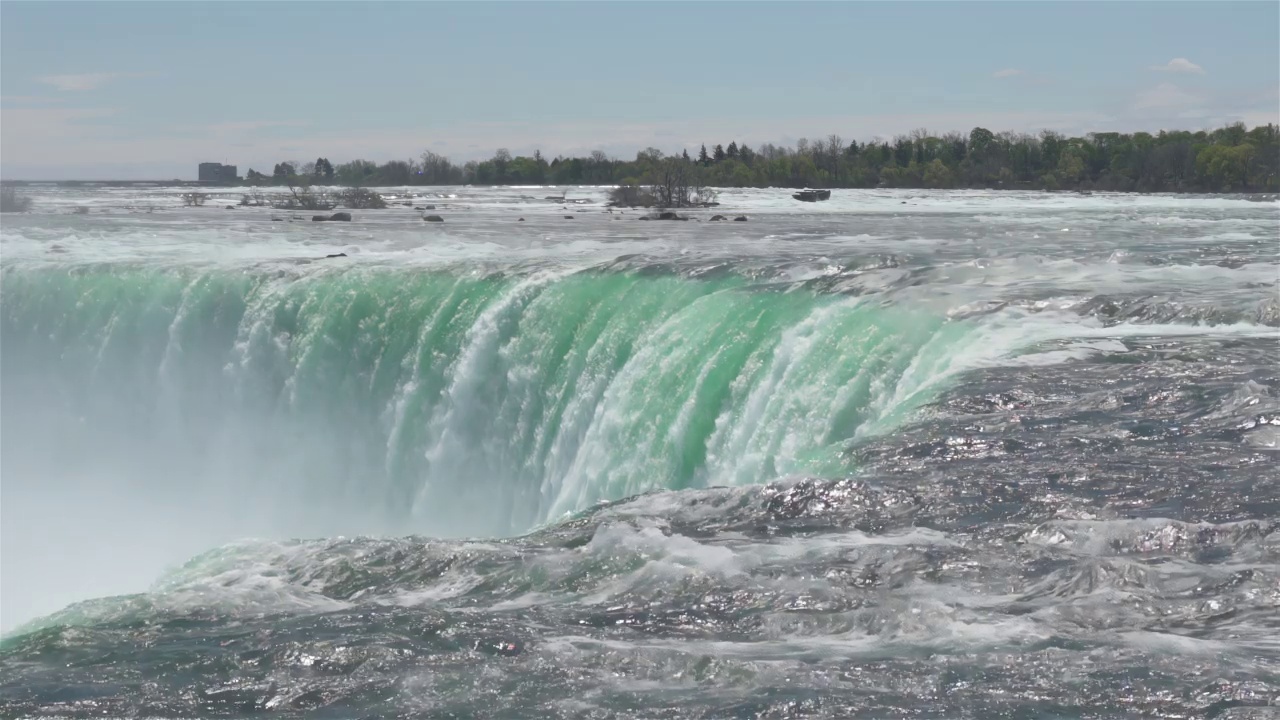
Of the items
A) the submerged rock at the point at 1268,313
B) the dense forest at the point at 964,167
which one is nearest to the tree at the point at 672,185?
the dense forest at the point at 964,167

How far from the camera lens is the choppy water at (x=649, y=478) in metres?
6.63

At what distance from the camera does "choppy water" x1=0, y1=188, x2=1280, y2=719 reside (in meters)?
6.63

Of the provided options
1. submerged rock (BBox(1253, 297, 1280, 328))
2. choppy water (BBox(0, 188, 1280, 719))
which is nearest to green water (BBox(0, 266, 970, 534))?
choppy water (BBox(0, 188, 1280, 719))

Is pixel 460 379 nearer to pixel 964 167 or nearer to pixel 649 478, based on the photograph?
pixel 649 478

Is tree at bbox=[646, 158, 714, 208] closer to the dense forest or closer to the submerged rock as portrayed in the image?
the dense forest

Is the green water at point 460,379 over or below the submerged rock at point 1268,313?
below

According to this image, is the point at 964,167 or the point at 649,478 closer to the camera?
the point at 649,478

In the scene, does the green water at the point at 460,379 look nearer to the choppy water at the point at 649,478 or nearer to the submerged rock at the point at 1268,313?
the choppy water at the point at 649,478

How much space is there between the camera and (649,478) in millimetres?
14133

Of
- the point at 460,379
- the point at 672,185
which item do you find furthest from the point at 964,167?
the point at 460,379

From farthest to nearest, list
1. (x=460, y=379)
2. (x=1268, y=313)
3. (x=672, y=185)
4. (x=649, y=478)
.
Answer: (x=672, y=185) → (x=460, y=379) → (x=1268, y=313) → (x=649, y=478)

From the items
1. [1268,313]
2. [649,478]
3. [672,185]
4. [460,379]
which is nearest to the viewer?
[649,478]

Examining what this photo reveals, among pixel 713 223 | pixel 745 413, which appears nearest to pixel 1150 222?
pixel 713 223

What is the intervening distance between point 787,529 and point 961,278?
10224 mm
